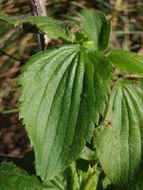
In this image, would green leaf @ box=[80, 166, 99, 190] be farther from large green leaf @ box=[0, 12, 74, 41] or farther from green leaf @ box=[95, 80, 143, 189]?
large green leaf @ box=[0, 12, 74, 41]

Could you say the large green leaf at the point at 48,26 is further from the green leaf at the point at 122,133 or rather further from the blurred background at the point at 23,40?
the blurred background at the point at 23,40

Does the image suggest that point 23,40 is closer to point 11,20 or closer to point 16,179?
point 16,179

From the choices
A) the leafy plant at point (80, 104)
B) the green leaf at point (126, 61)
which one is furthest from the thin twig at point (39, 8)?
the green leaf at point (126, 61)

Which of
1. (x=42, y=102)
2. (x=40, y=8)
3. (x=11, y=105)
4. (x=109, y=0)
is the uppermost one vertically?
(x=40, y=8)

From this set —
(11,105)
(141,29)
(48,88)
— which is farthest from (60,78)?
(141,29)

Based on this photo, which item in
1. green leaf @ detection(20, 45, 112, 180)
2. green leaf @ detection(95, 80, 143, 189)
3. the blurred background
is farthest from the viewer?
the blurred background

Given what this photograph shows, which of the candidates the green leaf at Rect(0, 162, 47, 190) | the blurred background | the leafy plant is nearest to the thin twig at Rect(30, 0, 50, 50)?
the leafy plant

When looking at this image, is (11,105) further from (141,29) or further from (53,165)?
(53,165)

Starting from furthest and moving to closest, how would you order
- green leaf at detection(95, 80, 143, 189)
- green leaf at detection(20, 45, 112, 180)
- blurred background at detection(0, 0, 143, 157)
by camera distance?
blurred background at detection(0, 0, 143, 157) < green leaf at detection(95, 80, 143, 189) < green leaf at detection(20, 45, 112, 180)
